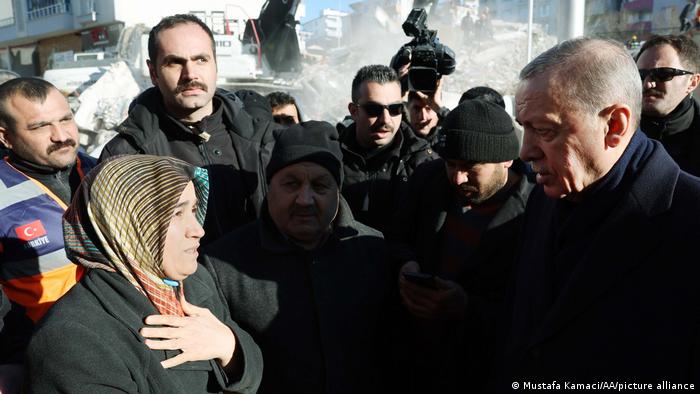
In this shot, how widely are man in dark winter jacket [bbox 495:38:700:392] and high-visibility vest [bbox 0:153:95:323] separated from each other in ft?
7.08

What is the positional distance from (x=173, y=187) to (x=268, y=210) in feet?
Result: 2.05

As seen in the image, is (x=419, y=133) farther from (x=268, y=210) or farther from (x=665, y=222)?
(x=665, y=222)

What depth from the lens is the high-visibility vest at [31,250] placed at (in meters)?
2.58

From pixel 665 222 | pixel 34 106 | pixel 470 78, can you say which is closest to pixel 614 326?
pixel 665 222

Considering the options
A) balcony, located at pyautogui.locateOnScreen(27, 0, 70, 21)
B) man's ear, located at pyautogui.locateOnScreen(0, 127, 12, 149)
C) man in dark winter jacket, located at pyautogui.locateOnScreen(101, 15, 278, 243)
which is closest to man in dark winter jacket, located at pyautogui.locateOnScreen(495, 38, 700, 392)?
man in dark winter jacket, located at pyautogui.locateOnScreen(101, 15, 278, 243)

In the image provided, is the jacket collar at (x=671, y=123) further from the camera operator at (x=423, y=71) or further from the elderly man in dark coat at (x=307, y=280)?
the elderly man in dark coat at (x=307, y=280)

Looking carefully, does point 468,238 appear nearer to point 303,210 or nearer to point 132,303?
point 303,210

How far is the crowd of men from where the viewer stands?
166 centimetres

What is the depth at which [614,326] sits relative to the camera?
1647 mm

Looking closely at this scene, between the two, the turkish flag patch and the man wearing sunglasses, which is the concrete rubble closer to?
the man wearing sunglasses

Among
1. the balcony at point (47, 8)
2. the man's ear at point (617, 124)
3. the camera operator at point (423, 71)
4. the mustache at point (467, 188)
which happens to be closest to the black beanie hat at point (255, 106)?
the camera operator at point (423, 71)

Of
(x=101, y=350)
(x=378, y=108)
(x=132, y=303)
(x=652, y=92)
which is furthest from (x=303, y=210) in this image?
(x=652, y=92)

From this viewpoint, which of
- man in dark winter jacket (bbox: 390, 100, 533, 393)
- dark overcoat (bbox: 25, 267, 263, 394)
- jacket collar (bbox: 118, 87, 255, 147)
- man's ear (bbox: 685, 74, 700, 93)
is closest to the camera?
dark overcoat (bbox: 25, 267, 263, 394)

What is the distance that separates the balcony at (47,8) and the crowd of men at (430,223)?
31646mm
